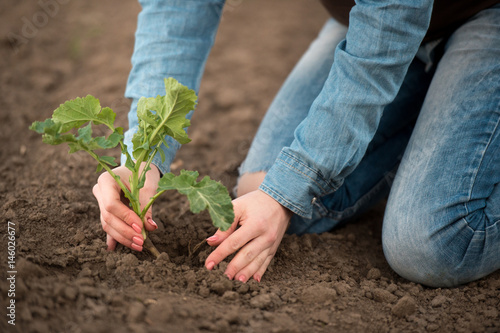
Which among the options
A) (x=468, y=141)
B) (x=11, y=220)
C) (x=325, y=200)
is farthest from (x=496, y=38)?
(x=11, y=220)

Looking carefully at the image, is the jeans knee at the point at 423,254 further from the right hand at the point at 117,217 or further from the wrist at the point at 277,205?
the right hand at the point at 117,217

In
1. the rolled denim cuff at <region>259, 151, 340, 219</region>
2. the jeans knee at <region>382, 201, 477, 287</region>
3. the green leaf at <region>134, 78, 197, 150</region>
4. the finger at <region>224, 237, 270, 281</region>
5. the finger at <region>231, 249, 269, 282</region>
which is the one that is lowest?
the jeans knee at <region>382, 201, 477, 287</region>

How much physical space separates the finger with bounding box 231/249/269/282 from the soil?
3 centimetres

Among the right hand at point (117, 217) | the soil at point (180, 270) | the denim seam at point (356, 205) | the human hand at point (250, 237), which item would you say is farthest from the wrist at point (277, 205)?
the denim seam at point (356, 205)

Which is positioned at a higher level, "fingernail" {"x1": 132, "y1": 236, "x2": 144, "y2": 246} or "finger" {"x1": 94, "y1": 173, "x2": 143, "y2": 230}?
"finger" {"x1": 94, "y1": 173, "x2": 143, "y2": 230}

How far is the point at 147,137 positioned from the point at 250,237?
407mm

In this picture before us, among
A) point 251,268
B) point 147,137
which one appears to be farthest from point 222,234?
point 147,137

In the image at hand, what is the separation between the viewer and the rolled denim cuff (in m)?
1.36

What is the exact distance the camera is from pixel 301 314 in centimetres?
125

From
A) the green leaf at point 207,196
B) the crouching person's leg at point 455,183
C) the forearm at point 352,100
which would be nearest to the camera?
the green leaf at point 207,196

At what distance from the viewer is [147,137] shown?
1291 mm

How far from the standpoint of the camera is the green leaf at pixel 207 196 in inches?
45.0

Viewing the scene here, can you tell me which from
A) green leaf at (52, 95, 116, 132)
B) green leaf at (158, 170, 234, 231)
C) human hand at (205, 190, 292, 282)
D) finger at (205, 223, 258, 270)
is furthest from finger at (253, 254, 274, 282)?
green leaf at (52, 95, 116, 132)

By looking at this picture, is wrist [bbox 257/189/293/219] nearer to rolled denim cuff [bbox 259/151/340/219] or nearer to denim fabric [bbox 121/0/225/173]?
rolled denim cuff [bbox 259/151/340/219]
